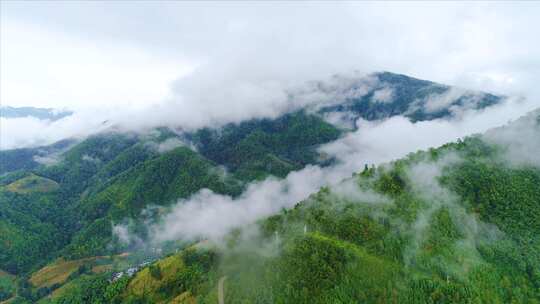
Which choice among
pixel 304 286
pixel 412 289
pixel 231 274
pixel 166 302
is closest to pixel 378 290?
pixel 412 289

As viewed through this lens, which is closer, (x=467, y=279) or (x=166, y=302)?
(x=467, y=279)

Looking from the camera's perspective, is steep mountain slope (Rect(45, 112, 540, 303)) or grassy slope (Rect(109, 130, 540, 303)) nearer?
grassy slope (Rect(109, 130, 540, 303))

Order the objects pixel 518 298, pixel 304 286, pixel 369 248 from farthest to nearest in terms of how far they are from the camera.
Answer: pixel 369 248 < pixel 304 286 < pixel 518 298

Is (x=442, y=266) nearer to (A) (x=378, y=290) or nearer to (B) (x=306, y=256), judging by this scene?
(A) (x=378, y=290)

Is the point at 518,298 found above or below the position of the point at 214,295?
above

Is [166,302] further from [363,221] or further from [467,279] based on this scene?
[467,279]

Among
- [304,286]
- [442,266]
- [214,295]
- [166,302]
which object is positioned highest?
[442,266]

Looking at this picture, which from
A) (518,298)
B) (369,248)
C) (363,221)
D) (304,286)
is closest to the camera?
(518,298)

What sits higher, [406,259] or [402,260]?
[406,259]

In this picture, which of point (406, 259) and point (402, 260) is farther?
point (402, 260)

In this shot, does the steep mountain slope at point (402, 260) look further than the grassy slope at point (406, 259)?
Yes
